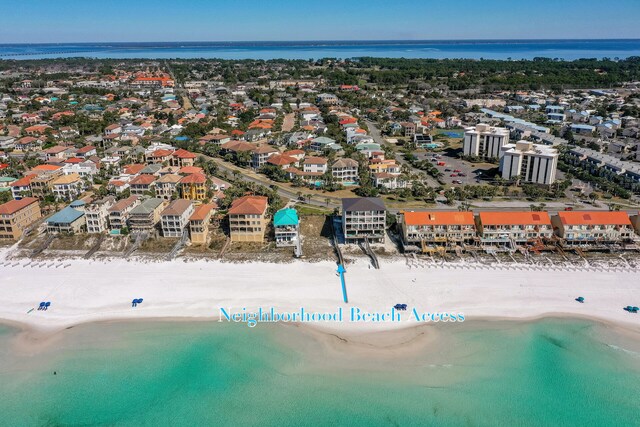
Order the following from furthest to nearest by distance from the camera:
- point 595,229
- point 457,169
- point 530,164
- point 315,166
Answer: point 457,169 < point 315,166 < point 530,164 < point 595,229

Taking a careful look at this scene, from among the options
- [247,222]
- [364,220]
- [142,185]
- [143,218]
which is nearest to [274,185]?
[142,185]

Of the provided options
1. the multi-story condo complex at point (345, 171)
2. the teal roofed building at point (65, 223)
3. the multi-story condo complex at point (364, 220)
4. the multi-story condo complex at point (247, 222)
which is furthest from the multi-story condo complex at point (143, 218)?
the multi-story condo complex at point (345, 171)

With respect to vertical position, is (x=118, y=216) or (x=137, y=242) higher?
(x=118, y=216)

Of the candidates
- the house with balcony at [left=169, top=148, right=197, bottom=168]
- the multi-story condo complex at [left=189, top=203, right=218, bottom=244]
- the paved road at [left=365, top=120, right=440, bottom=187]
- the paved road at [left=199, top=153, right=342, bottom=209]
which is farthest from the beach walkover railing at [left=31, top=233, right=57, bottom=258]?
the paved road at [left=365, top=120, right=440, bottom=187]

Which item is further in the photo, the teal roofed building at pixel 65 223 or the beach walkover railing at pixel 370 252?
the teal roofed building at pixel 65 223

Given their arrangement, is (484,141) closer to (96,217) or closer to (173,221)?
(173,221)

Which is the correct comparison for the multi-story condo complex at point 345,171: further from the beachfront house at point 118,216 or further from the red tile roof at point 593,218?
the red tile roof at point 593,218
